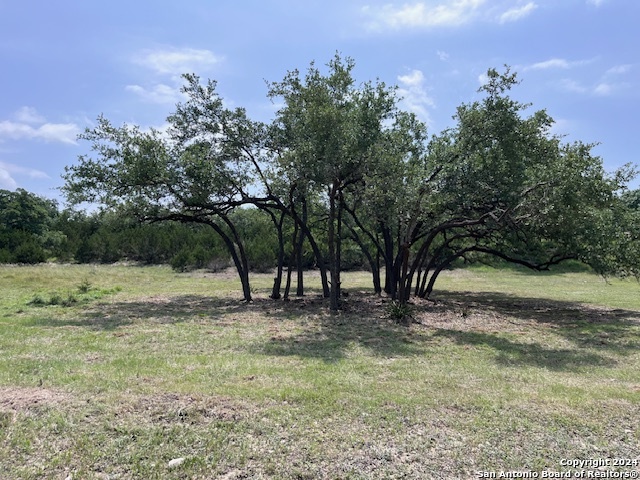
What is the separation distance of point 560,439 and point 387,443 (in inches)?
62.9

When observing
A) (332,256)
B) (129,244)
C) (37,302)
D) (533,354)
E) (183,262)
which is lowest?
(533,354)

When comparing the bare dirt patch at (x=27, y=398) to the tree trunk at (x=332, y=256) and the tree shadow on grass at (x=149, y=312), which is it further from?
the tree trunk at (x=332, y=256)

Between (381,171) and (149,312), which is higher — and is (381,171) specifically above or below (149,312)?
above

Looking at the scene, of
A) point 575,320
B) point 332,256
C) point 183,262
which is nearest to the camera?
point 575,320

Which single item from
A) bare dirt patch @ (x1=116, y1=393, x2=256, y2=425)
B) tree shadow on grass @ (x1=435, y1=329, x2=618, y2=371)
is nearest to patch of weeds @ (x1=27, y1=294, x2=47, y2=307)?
bare dirt patch @ (x1=116, y1=393, x2=256, y2=425)

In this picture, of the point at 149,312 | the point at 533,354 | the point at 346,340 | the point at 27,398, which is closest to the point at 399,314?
the point at 346,340

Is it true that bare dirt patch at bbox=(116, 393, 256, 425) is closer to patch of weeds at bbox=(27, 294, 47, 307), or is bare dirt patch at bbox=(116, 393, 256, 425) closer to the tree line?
the tree line

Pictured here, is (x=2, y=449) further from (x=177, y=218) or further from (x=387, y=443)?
(x=177, y=218)

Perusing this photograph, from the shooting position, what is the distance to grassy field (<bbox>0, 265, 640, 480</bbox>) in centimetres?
368

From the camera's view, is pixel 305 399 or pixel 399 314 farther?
pixel 399 314

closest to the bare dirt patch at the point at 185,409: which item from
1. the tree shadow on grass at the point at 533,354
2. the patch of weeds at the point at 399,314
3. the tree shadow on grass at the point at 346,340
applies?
the tree shadow on grass at the point at 346,340

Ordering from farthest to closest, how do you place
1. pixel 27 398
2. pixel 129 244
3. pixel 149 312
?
pixel 129 244
pixel 149 312
pixel 27 398

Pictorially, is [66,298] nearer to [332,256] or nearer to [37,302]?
[37,302]

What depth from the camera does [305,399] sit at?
16.2 feet
